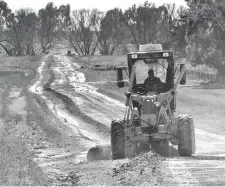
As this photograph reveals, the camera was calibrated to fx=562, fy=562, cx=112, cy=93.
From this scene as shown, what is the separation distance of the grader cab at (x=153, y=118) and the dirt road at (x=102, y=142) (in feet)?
2.34

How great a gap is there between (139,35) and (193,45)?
156 ft

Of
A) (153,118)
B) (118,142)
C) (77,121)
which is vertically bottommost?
(77,121)

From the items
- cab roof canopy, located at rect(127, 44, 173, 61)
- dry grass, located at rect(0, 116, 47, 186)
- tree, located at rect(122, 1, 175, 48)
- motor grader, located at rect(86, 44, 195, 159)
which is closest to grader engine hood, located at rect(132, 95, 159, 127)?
motor grader, located at rect(86, 44, 195, 159)

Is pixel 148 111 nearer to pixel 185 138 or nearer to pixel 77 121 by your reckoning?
pixel 185 138

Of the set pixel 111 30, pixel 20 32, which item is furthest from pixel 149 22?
pixel 20 32

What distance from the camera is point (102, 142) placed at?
61.4 feet

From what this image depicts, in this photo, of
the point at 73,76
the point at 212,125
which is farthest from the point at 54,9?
the point at 212,125

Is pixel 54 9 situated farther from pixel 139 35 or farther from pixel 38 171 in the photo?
pixel 38 171

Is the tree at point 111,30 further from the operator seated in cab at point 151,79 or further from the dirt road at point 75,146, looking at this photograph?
the operator seated in cab at point 151,79

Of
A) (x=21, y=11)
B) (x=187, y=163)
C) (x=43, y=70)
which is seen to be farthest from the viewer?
(x=21, y=11)

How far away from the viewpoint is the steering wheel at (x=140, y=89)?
14.3 m

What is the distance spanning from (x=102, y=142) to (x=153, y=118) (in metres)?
5.44

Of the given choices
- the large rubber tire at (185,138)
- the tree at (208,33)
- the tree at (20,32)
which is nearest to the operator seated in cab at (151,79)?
the large rubber tire at (185,138)

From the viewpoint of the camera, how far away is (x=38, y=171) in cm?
1241
